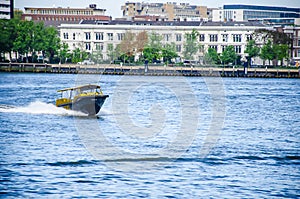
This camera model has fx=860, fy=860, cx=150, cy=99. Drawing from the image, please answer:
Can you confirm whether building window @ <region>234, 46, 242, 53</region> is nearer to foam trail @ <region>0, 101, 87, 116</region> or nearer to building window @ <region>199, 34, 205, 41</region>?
building window @ <region>199, 34, 205, 41</region>

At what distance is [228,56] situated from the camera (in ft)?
452

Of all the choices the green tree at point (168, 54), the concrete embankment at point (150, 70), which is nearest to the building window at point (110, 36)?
the green tree at point (168, 54)

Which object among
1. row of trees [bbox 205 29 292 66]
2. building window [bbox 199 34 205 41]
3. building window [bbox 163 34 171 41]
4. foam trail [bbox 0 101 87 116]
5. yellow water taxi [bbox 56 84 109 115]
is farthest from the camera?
building window [bbox 199 34 205 41]

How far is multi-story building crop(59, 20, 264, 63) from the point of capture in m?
151

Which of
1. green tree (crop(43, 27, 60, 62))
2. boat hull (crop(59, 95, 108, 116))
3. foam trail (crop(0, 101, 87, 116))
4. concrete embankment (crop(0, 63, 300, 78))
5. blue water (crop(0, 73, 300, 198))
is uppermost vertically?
green tree (crop(43, 27, 60, 62))

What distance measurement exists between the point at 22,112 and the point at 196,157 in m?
21.8

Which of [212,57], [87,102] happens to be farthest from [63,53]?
[87,102]

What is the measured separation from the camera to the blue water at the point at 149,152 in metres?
31.6

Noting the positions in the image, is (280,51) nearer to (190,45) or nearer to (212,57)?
(212,57)

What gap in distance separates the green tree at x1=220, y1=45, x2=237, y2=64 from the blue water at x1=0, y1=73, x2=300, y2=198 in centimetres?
6996

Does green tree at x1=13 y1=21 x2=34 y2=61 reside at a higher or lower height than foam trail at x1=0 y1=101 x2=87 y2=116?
higher

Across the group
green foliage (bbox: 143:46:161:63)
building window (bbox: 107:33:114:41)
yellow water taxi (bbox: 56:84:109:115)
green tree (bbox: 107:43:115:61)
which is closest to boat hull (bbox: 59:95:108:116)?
yellow water taxi (bbox: 56:84:109:115)

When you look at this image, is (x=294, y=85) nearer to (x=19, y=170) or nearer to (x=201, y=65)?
(x=201, y=65)

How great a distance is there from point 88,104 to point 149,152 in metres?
16.2
